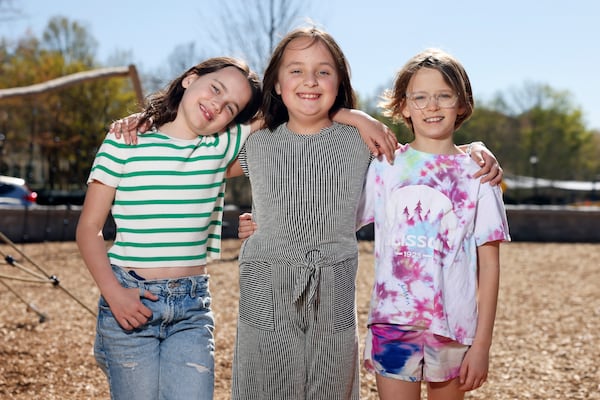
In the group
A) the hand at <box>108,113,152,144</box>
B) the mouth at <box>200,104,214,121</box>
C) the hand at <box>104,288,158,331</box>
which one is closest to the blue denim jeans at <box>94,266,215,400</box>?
the hand at <box>104,288,158,331</box>

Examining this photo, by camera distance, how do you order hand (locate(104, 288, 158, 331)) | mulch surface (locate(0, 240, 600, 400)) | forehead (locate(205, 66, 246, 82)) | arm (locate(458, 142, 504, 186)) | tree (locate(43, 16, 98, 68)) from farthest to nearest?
tree (locate(43, 16, 98, 68)) < mulch surface (locate(0, 240, 600, 400)) < forehead (locate(205, 66, 246, 82)) < arm (locate(458, 142, 504, 186)) < hand (locate(104, 288, 158, 331))

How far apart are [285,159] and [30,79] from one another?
81.1 feet

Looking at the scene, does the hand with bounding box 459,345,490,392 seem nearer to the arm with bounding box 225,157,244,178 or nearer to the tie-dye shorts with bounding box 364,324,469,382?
the tie-dye shorts with bounding box 364,324,469,382

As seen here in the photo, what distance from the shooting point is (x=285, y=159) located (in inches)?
83.9

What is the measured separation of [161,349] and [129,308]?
0.63 feet

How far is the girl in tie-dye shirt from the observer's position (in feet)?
6.77

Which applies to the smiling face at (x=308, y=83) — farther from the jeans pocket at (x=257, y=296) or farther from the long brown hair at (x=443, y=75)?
the jeans pocket at (x=257, y=296)

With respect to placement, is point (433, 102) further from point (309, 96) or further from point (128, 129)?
point (128, 129)

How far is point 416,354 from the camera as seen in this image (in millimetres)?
2072

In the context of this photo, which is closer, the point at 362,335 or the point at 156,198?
the point at 156,198

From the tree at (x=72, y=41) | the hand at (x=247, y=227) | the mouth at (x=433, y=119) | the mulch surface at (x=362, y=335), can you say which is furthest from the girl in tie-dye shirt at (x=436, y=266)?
the tree at (x=72, y=41)

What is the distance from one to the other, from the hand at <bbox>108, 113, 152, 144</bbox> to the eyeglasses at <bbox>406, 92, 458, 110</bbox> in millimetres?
895

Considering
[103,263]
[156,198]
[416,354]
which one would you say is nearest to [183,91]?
[156,198]

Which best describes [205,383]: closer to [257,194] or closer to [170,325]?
[170,325]
